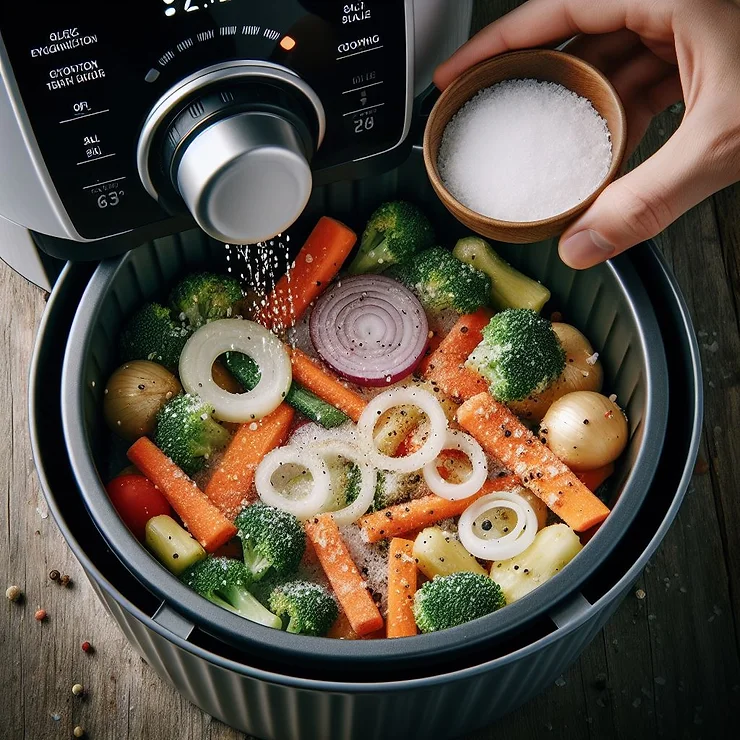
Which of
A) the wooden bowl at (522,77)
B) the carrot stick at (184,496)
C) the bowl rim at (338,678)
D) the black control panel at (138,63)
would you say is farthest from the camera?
the carrot stick at (184,496)

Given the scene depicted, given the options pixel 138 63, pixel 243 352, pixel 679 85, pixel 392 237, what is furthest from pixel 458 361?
pixel 138 63

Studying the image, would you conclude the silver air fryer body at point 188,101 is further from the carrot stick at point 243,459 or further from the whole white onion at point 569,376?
the whole white onion at point 569,376

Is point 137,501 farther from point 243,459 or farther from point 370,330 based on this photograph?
point 370,330

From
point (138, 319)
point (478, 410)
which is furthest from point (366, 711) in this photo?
point (138, 319)

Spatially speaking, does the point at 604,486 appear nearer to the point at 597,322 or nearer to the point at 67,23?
the point at 597,322

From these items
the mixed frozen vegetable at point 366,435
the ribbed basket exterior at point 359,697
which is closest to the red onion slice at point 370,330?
the mixed frozen vegetable at point 366,435

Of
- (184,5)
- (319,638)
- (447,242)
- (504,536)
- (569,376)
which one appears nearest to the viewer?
(184,5)

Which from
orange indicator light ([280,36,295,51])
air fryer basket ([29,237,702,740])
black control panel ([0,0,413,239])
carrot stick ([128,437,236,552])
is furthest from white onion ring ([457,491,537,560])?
orange indicator light ([280,36,295,51])
